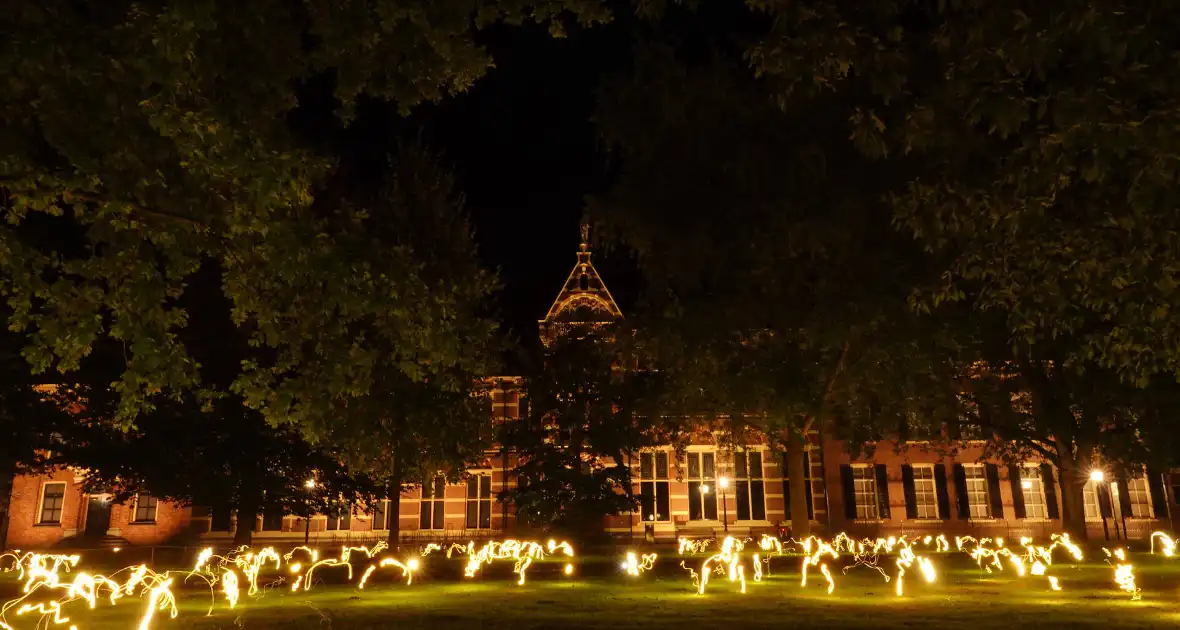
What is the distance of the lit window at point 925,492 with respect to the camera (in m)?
39.7

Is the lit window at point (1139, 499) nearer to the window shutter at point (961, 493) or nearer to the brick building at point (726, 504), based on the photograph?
the brick building at point (726, 504)

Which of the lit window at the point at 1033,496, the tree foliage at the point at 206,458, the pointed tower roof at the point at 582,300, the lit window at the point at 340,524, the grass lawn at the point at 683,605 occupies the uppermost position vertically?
the pointed tower roof at the point at 582,300

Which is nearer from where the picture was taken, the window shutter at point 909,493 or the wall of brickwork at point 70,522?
the wall of brickwork at point 70,522

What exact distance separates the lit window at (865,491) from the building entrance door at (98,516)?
35040 mm

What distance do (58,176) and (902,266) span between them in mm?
14958

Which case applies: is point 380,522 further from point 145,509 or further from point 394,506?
point 394,506

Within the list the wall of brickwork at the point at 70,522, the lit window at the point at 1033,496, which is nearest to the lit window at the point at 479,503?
the wall of brickwork at the point at 70,522

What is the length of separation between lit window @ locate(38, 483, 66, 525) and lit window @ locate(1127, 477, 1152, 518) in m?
50.1

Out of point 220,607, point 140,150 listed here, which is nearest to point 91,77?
point 140,150

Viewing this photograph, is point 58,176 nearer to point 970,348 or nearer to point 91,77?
point 91,77

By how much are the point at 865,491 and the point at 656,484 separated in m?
9.95

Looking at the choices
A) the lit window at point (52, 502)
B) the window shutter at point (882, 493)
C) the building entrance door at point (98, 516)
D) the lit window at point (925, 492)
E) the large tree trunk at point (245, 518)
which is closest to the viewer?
the large tree trunk at point (245, 518)

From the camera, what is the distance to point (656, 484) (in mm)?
40719

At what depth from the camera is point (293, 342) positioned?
31.6ft
